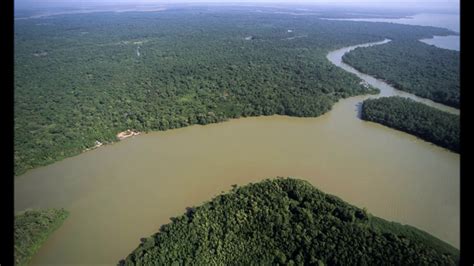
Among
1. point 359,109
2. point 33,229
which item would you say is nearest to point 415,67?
point 359,109

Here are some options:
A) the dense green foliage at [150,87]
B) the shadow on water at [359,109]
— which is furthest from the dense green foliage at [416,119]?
the dense green foliage at [150,87]

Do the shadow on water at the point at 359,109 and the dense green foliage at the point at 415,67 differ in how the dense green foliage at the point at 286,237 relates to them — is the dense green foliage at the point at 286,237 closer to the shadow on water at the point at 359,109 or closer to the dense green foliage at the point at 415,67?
the shadow on water at the point at 359,109

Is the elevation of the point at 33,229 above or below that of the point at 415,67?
below

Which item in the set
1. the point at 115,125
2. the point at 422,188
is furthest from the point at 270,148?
the point at 115,125

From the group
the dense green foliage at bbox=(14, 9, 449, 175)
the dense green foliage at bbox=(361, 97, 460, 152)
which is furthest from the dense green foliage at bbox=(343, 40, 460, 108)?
the dense green foliage at bbox=(14, 9, 449, 175)

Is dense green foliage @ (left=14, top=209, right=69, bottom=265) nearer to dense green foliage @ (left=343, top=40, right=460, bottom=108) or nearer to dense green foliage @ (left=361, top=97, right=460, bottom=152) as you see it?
dense green foliage @ (left=361, top=97, right=460, bottom=152)

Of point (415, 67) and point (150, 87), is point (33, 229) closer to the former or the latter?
point (150, 87)
